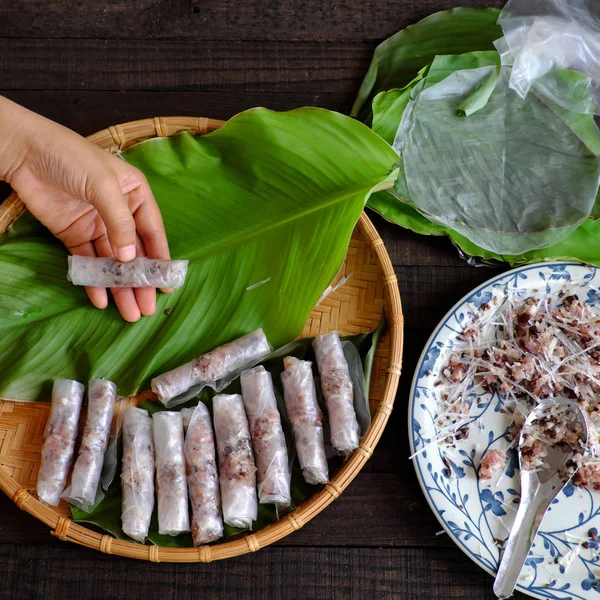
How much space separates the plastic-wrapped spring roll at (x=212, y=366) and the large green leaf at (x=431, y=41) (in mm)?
971

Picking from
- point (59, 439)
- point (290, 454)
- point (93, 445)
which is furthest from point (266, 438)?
point (59, 439)

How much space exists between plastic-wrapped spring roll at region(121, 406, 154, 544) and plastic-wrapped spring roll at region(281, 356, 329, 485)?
1.51 ft

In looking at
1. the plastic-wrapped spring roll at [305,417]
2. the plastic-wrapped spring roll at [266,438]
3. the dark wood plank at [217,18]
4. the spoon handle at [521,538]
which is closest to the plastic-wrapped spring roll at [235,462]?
the plastic-wrapped spring roll at [266,438]

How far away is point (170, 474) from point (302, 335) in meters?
0.62

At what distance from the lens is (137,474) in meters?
1.88

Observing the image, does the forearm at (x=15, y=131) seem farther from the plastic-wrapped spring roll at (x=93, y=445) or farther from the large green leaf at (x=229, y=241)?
the plastic-wrapped spring roll at (x=93, y=445)

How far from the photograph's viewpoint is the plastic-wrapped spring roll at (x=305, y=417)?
6.23ft

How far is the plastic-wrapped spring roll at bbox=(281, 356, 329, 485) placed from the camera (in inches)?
74.8

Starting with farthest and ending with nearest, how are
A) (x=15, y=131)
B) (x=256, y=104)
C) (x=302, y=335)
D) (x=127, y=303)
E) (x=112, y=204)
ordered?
(x=256, y=104) < (x=302, y=335) < (x=127, y=303) < (x=15, y=131) < (x=112, y=204)

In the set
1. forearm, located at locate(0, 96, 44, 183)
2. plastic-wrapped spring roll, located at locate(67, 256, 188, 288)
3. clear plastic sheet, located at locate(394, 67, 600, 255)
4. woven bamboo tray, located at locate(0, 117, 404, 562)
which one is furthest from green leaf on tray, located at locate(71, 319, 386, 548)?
forearm, located at locate(0, 96, 44, 183)

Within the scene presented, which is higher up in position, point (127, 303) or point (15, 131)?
point (15, 131)

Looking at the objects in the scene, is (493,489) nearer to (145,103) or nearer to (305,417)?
(305,417)

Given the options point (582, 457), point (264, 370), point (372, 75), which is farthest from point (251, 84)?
point (582, 457)

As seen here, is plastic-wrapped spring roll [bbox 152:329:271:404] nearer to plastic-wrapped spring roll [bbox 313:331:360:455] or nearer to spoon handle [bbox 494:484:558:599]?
plastic-wrapped spring roll [bbox 313:331:360:455]
